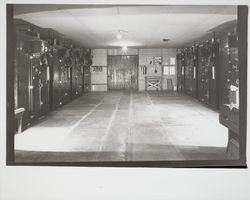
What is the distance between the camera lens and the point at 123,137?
257 inches

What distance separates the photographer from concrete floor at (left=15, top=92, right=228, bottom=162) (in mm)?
5184

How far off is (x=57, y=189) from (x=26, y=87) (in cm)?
439

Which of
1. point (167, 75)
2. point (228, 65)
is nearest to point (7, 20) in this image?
point (228, 65)

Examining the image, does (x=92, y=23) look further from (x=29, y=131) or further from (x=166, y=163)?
(x=166, y=163)

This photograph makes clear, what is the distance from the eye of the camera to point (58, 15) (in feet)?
24.3

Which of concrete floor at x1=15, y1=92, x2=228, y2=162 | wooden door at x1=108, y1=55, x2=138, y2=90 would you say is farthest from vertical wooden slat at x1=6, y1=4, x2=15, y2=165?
wooden door at x1=108, y1=55, x2=138, y2=90

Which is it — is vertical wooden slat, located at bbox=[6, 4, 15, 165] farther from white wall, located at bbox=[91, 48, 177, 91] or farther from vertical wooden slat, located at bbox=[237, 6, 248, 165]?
white wall, located at bbox=[91, 48, 177, 91]

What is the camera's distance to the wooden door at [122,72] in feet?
64.0

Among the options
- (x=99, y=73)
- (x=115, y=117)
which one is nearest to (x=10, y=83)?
(x=115, y=117)

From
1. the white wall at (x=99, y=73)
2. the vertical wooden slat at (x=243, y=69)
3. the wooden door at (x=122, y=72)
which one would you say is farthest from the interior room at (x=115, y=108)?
the wooden door at (x=122, y=72)

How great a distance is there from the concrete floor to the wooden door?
388 inches

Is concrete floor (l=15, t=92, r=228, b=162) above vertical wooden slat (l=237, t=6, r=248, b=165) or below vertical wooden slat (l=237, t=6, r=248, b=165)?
below

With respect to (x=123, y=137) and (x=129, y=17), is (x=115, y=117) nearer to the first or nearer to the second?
(x=123, y=137)

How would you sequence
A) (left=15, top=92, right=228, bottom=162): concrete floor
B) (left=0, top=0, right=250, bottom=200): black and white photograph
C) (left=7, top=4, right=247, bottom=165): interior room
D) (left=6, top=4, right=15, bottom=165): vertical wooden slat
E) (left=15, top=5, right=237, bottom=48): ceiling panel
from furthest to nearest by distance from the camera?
(left=15, top=5, right=237, bottom=48): ceiling panel, (left=15, top=92, right=228, bottom=162): concrete floor, (left=7, top=4, right=247, bottom=165): interior room, (left=0, top=0, right=250, bottom=200): black and white photograph, (left=6, top=4, right=15, bottom=165): vertical wooden slat
